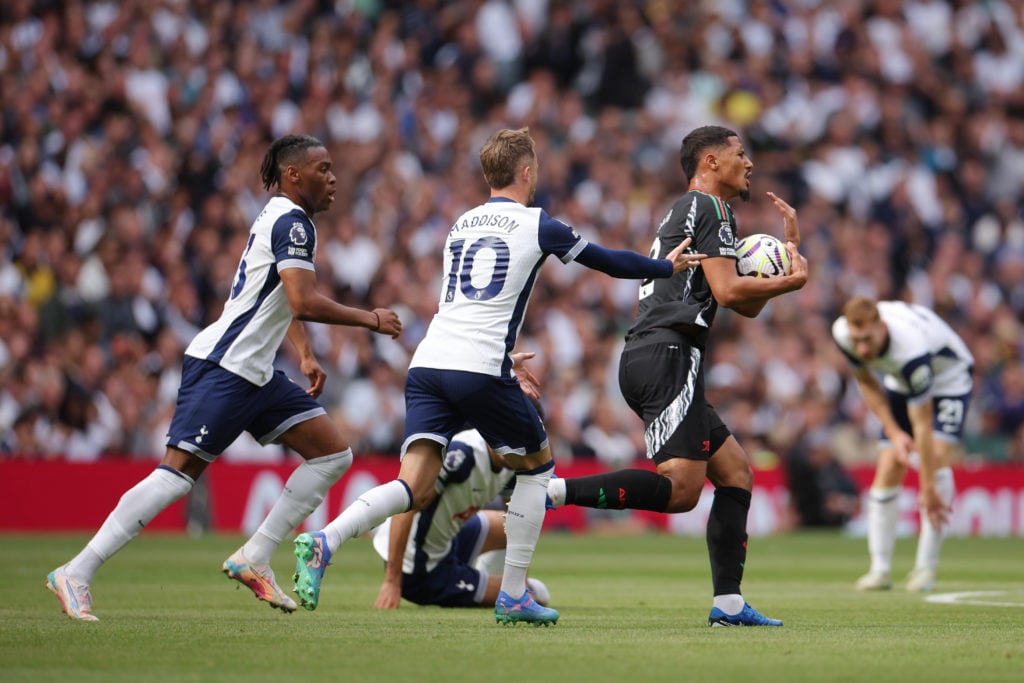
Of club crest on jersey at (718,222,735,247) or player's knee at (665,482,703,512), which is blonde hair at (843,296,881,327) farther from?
player's knee at (665,482,703,512)

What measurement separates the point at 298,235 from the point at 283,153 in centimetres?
68

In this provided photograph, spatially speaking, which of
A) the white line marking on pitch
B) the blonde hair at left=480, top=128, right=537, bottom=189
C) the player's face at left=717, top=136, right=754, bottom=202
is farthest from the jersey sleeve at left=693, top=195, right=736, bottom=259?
the white line marking on pitch

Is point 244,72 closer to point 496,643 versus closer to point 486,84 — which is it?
point 486,84

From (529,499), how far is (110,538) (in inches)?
83.1

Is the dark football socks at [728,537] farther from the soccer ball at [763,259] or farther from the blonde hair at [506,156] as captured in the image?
the blonde hair at [506,156]

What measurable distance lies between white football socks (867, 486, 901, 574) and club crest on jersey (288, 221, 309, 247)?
5.57m

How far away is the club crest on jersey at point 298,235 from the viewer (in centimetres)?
781

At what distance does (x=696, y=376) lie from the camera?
7852 mm

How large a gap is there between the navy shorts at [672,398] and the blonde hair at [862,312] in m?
3.51

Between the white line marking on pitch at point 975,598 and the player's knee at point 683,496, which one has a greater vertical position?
the player's knee at point 683,496

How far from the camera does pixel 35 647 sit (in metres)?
A: 6.36

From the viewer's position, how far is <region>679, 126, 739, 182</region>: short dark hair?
814cm

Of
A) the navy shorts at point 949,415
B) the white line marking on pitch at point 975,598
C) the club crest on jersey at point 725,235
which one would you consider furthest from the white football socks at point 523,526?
the navy shorts at point 949,415

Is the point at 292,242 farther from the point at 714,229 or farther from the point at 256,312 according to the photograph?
the point at 714,229
